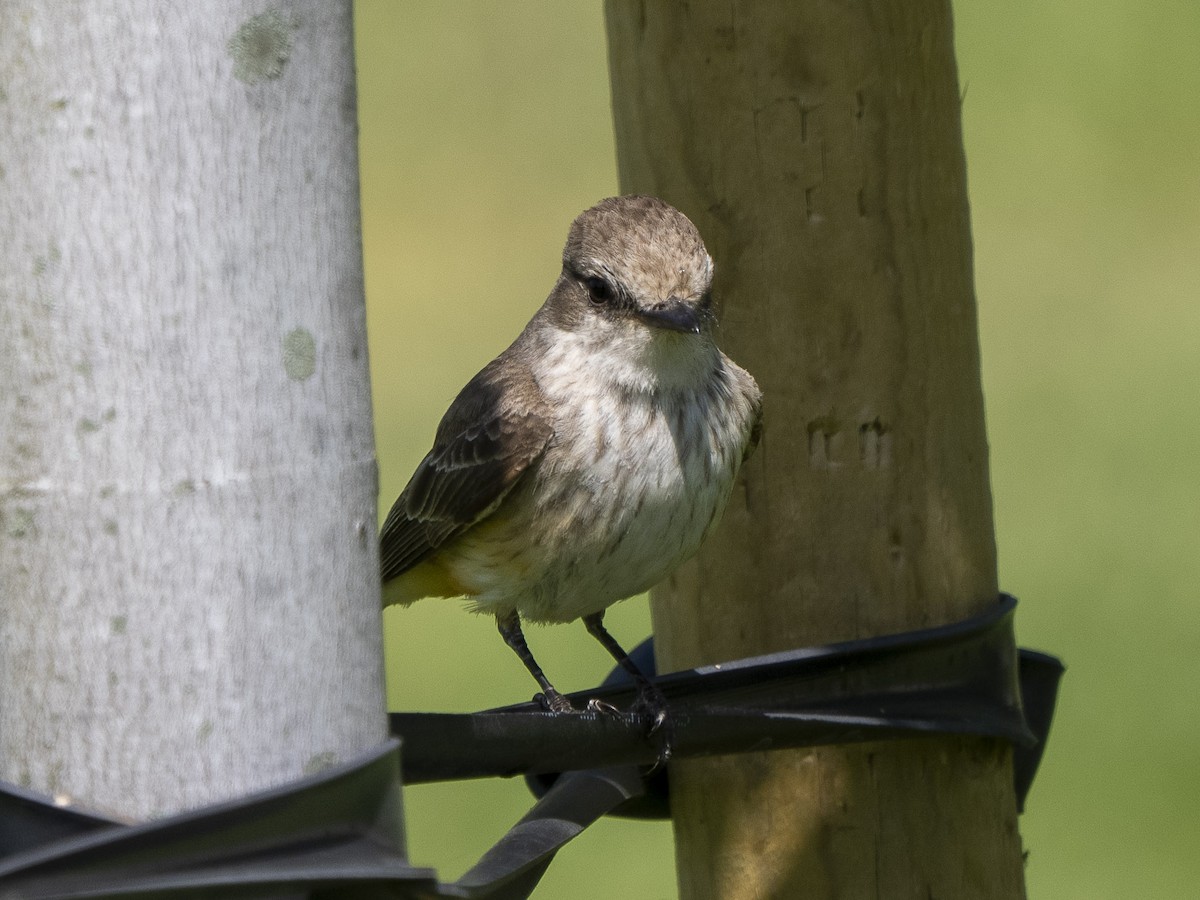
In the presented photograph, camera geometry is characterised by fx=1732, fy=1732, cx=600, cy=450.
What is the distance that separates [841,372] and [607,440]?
22.3 inches

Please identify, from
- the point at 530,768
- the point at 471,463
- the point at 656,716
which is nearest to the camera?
the point at 530,768

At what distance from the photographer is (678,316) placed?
367 centimetres

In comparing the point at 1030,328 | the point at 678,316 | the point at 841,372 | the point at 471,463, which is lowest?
the point at 471,463

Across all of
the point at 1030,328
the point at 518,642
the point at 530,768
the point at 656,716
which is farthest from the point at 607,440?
the point at 1030,328

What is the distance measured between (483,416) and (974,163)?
886 centimetres

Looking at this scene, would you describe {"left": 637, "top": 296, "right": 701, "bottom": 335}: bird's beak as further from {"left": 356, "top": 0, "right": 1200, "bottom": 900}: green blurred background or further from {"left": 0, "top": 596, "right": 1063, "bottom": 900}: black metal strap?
{"left": 356, "top": 0, "right": 1200, "bottom": 900}: green blurred background

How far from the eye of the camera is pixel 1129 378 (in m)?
9.97

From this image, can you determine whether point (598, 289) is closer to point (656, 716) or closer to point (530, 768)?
point (656, 716)

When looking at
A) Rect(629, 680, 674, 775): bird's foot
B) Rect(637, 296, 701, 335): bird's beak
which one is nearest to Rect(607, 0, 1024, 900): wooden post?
Rect(637, 296, 701, 335): bird's beak

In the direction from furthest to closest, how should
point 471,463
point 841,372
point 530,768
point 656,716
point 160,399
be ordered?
point 471,463
point 841,372
point 656,716
point 530,768
point 160,399

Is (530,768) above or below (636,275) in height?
below

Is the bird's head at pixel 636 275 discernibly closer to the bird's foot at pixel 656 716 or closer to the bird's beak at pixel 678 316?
the bird's beak at pixel 678 316

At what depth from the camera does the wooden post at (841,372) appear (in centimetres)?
358

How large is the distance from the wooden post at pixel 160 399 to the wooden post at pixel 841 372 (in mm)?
1971
